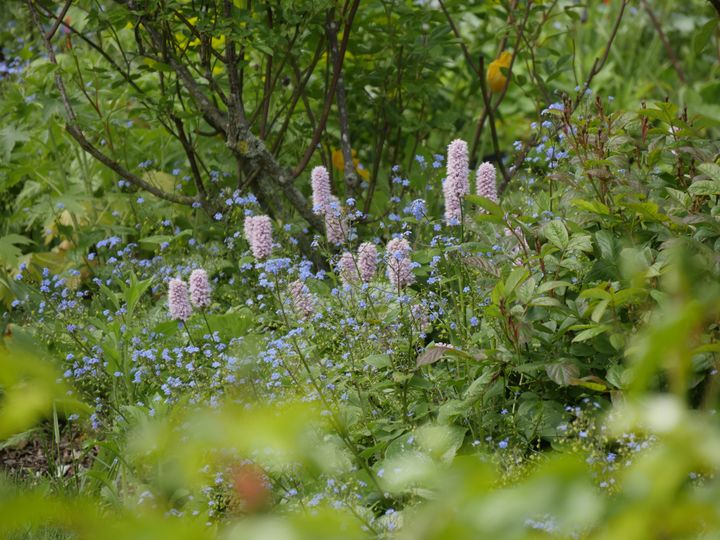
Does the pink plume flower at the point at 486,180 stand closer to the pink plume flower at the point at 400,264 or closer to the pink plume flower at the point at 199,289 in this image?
A: the pink plume flower at the point at 400,264

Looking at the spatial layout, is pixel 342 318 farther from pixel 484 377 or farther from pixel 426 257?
pixel 484 377

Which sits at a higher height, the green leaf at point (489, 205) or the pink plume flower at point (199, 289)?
the pink plume flower at point (199, 289)

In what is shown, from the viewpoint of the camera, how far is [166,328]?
3041 millimetres

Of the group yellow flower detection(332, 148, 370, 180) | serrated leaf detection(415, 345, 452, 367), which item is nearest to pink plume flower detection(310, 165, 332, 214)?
yellow flower detection(332, 148, 370, 180)

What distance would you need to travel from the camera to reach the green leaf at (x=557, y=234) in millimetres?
2322

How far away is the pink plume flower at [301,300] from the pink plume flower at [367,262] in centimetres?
19

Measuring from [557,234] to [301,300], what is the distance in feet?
3.16

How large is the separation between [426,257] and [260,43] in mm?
956

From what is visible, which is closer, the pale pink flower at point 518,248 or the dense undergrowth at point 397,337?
the dense undergrowth at point 397,337

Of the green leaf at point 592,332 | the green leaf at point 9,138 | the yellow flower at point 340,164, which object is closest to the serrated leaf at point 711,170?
the green leaf at point 592,332

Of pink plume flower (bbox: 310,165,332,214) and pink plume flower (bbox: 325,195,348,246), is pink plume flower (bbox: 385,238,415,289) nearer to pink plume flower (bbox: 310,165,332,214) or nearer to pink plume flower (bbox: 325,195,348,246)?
pink plume flower (bbox: 325,195,348,246)

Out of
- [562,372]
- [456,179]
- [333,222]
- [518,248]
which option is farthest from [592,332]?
[333,222]

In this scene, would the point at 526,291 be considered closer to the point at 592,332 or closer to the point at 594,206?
the point at 592,332

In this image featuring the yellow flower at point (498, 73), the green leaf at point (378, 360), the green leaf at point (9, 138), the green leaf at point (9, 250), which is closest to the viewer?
the green leaf at point (378, 360)
